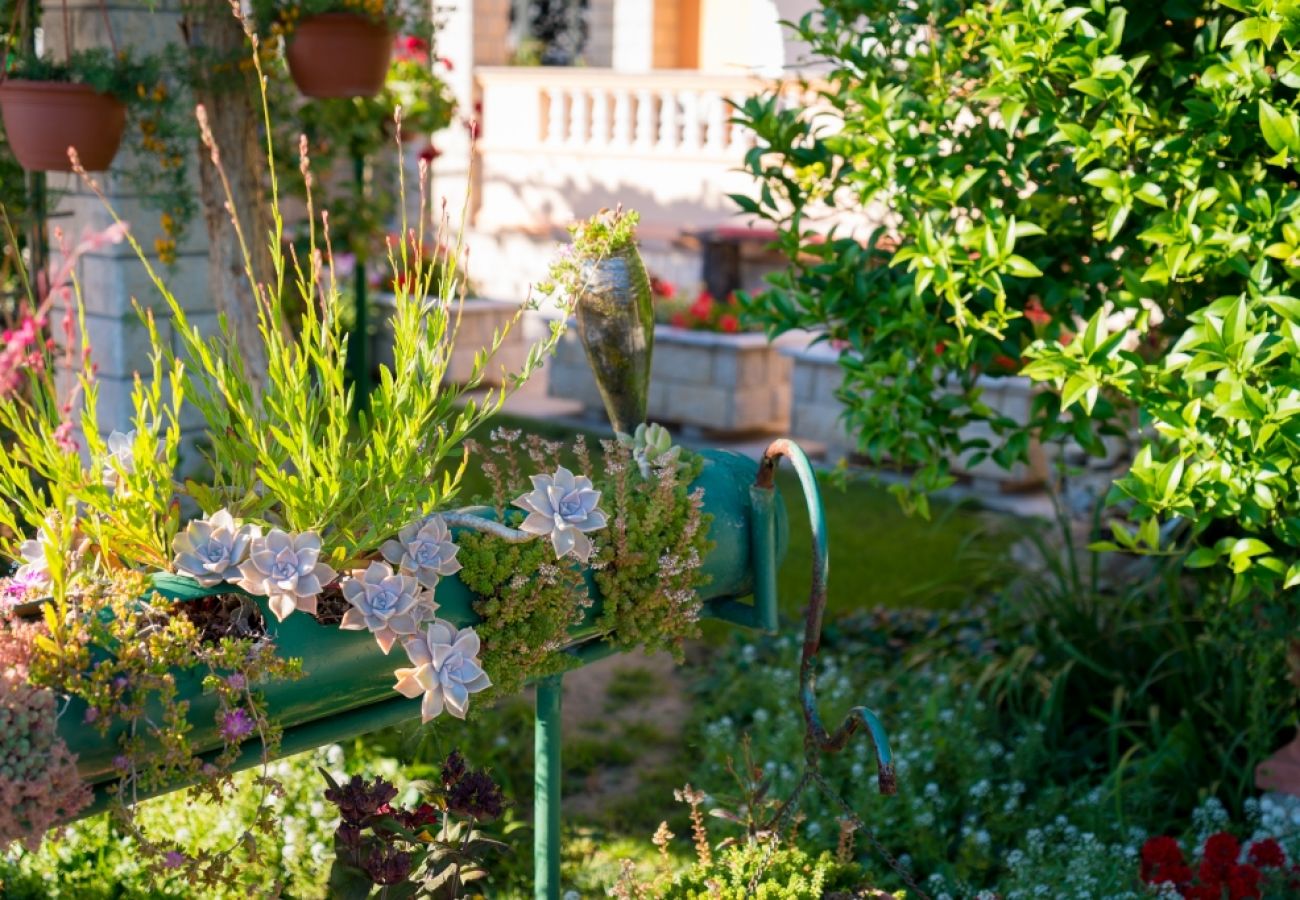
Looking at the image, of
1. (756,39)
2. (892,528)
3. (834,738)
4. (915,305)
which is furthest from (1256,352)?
(756,39)

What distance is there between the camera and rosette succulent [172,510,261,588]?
1.67m

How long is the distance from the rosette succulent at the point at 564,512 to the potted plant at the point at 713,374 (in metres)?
5.65

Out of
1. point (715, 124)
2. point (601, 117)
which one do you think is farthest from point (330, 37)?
point (601, 117)

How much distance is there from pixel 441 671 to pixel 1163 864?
156 centimetres

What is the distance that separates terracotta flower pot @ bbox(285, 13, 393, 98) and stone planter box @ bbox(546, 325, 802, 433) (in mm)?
2941

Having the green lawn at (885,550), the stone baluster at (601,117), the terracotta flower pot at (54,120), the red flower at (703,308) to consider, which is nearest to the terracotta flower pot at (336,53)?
Answer: the terracotta flower pot at (54,120)

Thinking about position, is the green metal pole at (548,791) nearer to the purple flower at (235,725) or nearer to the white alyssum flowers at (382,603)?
the white alyssum flowers at (382,603)

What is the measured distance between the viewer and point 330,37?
14.6ft

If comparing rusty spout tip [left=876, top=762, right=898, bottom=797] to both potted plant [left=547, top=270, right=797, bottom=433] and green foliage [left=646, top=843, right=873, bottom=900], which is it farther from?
potted plant [left=547, top=270, right=797, bottom=433]

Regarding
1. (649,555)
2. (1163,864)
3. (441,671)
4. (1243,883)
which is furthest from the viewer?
(1163,864)

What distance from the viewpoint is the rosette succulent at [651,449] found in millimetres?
2105

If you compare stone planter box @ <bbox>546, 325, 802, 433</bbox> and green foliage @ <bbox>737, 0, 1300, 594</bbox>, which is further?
stone planter box @ <bbox>546, 325, 802, 433</bbox>

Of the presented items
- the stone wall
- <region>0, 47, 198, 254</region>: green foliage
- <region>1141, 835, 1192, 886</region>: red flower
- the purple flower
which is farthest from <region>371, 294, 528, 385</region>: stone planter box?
the purple flower

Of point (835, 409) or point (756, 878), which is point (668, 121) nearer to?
point (835, 409)
